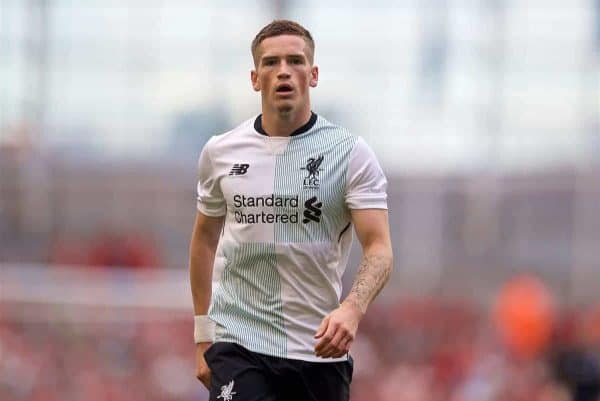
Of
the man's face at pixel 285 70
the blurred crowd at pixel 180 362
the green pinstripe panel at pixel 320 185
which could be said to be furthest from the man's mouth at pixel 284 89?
the blurred crowd at pixel 180 362

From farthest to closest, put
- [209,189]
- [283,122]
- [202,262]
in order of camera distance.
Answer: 1. [202,262]
2. [209,189]
3. [283,122]

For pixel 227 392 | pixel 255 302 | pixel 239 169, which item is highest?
pixel 239 169

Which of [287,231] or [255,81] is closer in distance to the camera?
[287,231]

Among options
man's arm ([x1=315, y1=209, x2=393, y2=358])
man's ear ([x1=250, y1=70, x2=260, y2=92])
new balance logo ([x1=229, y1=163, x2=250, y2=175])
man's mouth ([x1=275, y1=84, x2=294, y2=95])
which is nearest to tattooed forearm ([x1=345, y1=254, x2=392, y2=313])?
man's arm ([x1=315, y1=209, x2=393, y2=358])

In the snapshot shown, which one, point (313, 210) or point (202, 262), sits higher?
point (313, 210)

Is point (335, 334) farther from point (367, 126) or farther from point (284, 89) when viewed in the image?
point (367, 126)

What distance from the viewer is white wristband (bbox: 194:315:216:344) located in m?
6.97

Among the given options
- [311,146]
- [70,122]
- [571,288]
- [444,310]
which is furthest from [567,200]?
[311,146]

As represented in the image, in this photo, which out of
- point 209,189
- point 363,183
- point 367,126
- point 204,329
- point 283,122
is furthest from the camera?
point 367,126

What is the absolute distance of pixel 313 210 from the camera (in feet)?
21.9

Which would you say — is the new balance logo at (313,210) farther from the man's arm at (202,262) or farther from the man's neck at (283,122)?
the man's arm at (202,262)

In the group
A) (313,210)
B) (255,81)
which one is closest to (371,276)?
(313,210)

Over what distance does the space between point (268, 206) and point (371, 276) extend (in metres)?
0.53

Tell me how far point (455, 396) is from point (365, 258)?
1014 cm
